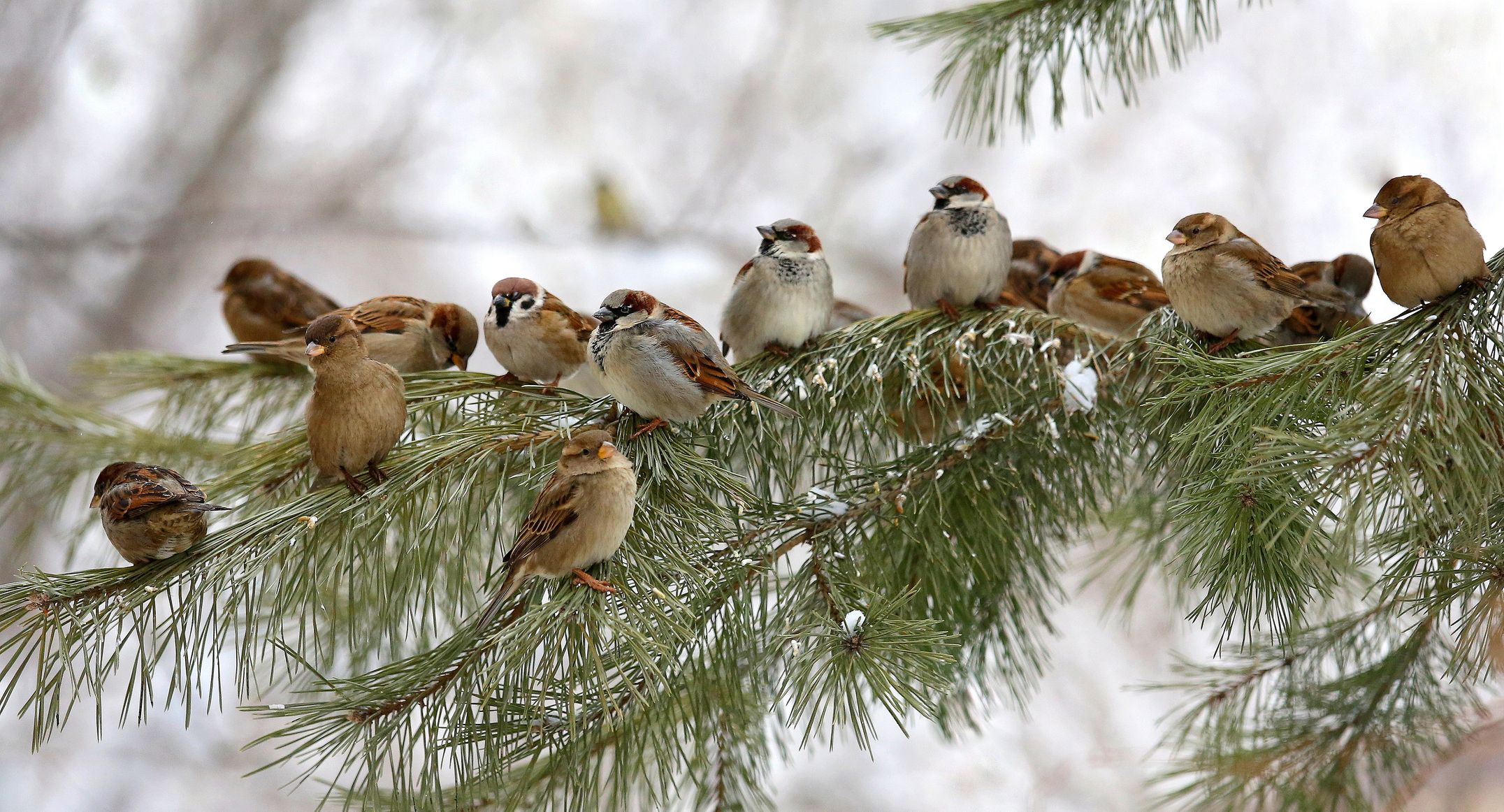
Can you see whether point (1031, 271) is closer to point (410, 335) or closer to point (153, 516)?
point (410, 335)

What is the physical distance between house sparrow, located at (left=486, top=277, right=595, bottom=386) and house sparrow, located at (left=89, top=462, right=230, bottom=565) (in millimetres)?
439

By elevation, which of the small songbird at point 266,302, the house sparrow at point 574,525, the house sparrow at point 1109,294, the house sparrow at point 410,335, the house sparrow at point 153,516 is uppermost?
the small songbird at point 266,302

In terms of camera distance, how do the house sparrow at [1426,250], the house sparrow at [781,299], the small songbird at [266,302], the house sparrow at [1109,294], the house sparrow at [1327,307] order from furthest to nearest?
the small songbird at [266,302]
the house sparrow at [1109,294]
the house sparrow at [781,299]
the house sparrow at [1327,307]
the house sparrow at [1426,250]

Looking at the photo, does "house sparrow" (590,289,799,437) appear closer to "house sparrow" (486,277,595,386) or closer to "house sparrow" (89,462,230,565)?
"house sparrow" (486,277,595,386)

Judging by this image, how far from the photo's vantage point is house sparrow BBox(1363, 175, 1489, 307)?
2.50 ft

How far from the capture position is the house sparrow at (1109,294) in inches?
53.4

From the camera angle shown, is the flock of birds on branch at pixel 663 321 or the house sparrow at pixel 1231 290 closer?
the flock of birds on branch at pixel 663 321

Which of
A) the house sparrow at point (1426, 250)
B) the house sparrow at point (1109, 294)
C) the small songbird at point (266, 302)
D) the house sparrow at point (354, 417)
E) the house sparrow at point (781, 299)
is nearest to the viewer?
the house sparrow at point (1426, 250)

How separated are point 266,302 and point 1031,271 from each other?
111 centimetres

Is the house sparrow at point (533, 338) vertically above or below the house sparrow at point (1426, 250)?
above

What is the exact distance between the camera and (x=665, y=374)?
971mm

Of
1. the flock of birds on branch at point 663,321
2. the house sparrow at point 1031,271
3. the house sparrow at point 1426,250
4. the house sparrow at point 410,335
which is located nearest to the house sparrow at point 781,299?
the flock of birds on branch at point 663,321

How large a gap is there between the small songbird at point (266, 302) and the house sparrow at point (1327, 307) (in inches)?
47.9

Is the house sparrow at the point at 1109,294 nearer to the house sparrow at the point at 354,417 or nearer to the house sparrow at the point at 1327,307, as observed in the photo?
the house sparrow at the point at 1327,307
